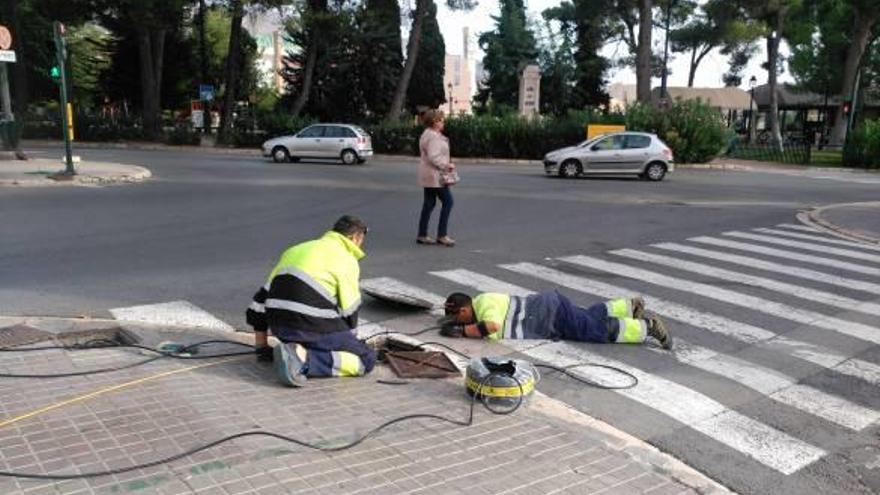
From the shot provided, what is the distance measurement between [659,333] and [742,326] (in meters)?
1.24

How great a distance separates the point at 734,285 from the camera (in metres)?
8.64

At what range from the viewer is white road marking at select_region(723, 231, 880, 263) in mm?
11219

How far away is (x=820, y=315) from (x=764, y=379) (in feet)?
7.58

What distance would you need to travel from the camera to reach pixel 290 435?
13.2ft

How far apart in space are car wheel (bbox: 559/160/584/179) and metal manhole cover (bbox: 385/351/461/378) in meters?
19.4

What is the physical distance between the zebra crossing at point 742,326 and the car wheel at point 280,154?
19.4 m

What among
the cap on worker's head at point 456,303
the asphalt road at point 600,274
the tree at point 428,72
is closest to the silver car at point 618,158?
the asphalt road at point 600,274

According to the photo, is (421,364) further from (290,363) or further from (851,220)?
(851,220)

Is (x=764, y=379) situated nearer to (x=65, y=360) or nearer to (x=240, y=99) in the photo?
(x=65, y=360)

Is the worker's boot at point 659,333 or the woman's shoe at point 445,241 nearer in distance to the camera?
the worker's boot at point 659,333

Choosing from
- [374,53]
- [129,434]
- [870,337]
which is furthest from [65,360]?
[374,53]

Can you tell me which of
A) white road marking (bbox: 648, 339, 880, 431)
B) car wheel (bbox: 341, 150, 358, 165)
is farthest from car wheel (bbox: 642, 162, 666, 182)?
white road marking (bbox: 648, 339, 880, 431)

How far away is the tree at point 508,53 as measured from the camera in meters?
53.7

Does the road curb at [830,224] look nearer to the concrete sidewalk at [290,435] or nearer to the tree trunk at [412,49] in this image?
the concrete sidewalk at [290,435]
